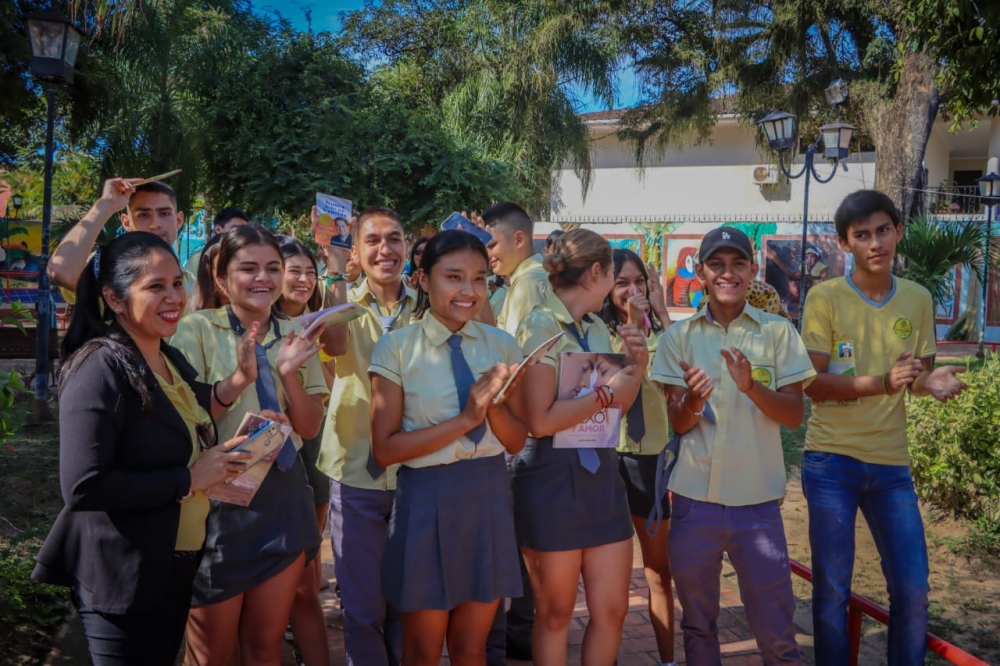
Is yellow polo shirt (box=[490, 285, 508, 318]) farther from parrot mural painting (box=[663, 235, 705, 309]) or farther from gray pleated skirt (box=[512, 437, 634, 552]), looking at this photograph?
parrot mural painting (box=[663, 235, 705, 309])

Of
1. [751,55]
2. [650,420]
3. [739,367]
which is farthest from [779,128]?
[739,367]

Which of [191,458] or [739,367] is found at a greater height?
[739,367]

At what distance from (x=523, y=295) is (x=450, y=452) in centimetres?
184

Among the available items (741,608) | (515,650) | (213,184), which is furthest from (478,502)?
(213,184)

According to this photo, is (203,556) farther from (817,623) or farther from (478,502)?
(817,623)

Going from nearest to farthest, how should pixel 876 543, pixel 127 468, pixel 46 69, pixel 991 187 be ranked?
pixel 127 468, pixel 876 543, pixel 46 69, pixel 991 187

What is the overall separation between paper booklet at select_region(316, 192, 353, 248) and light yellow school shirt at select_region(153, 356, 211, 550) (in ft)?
4.52

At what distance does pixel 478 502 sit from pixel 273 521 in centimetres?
69

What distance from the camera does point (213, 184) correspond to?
1251 cm

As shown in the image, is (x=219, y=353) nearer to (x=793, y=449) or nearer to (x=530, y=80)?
(x=793, y=449)

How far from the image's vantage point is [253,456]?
2465mm

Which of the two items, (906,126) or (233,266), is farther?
(906,126)

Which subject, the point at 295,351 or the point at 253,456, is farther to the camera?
the point at 295,351

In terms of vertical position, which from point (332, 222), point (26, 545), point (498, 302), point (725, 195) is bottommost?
point (26, 545)
